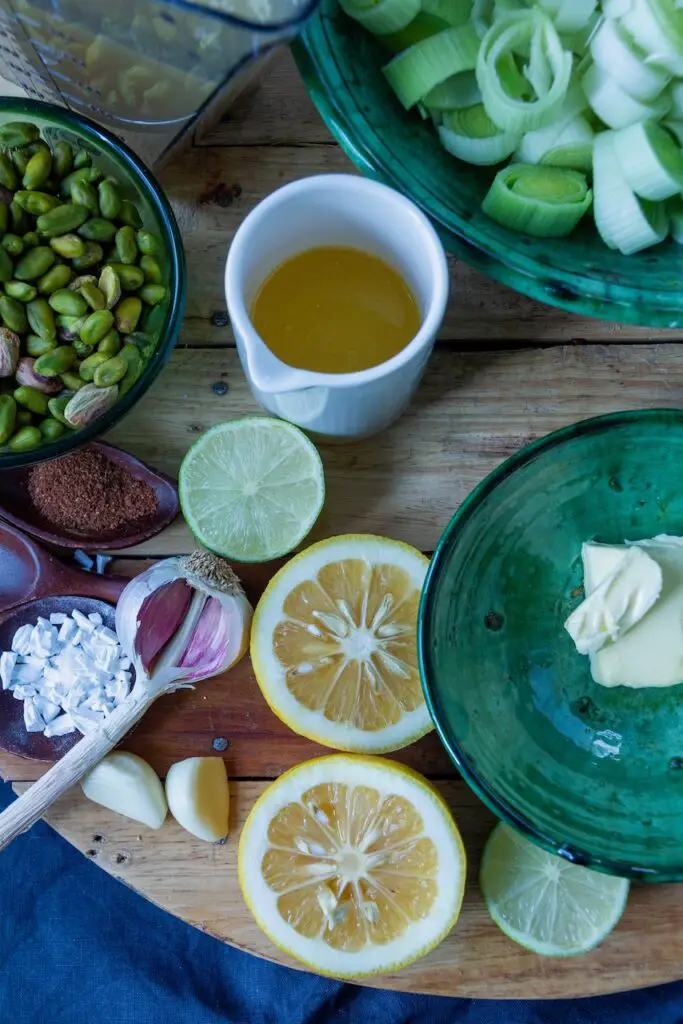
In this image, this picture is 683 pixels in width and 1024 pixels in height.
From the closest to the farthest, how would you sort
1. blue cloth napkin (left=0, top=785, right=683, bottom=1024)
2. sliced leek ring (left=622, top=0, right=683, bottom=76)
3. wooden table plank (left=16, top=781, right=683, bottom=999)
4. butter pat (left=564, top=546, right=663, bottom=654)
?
sliced leek ring (left=622, top=0, right=683, bottom=76) < butter pat (left=564, top=546, right=663, bottom=654) < wooden table plank (left=16, top=781, right=683, bottom=999) < blue cloth napkin (left=0, top=785, right=683, bottom=1024)

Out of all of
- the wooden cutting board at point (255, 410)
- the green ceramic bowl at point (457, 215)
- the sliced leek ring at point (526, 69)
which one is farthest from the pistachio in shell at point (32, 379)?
the sliced leek ring at point (526, 69)

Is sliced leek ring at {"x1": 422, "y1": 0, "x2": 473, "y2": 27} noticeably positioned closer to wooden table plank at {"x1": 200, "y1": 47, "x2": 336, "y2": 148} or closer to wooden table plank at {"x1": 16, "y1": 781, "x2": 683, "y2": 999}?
wooden table plank at {"x1": 200, "y1": 47, "x2": 336, "y2": 148}

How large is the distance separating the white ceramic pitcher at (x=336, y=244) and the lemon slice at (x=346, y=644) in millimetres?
145

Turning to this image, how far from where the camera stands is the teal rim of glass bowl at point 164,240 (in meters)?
0.91

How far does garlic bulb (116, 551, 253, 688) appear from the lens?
0.96m

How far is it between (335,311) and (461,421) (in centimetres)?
19

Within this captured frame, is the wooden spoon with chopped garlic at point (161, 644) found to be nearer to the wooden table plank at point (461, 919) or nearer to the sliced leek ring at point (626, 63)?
the wooden table plank at point (461, 919)

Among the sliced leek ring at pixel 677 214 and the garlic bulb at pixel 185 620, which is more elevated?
the sliced leek ring at pixel 677 214

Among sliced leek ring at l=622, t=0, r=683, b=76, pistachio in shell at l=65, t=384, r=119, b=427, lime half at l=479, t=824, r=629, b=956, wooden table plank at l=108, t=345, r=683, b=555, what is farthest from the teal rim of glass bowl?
lime half at l=479, t=824, r=629, b=956

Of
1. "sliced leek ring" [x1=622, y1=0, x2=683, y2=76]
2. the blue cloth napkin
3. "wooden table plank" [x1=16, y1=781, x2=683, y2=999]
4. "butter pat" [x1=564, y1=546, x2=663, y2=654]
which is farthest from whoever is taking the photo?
the blue cloth napkin

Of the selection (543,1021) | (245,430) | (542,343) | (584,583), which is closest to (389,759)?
(584,583)

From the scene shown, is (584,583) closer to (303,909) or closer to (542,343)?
(542,343)

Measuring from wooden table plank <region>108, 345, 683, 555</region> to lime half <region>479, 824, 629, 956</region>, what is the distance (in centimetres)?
34

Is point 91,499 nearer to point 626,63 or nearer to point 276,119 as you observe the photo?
point 276,119
